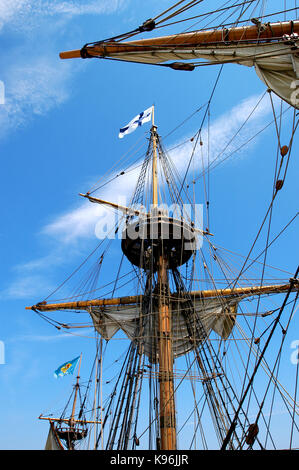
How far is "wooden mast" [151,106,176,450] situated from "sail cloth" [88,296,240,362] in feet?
1.62

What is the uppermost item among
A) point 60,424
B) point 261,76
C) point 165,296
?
point 261,76

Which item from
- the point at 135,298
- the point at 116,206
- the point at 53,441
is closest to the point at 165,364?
the point at 135,298

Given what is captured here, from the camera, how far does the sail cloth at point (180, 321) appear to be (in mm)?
13094

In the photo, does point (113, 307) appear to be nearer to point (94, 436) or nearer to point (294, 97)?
point (94, 436)

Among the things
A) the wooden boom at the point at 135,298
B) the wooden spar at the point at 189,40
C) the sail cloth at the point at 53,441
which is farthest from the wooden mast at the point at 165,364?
the sail cloth at the point at 53,441

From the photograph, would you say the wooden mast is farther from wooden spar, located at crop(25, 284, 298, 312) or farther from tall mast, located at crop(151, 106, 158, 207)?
tall mast, located at crop(151, 106, 158, 207)

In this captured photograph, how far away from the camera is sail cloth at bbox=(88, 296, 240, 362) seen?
1309 cm

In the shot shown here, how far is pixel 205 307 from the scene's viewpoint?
47.6ft

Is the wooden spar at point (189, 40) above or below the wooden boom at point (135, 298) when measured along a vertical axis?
above

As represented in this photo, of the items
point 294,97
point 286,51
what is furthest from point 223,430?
point 286,51

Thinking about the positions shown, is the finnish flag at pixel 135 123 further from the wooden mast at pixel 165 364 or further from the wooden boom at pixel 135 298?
the wooden boom at pixel 135 298

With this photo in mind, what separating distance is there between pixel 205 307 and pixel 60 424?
18157 mm

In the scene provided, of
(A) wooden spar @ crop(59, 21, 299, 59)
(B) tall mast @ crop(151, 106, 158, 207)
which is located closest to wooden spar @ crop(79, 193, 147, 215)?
(B) tall mast @ crop(151, 106, 158, 207)

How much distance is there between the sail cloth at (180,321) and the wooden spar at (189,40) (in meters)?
8.45
